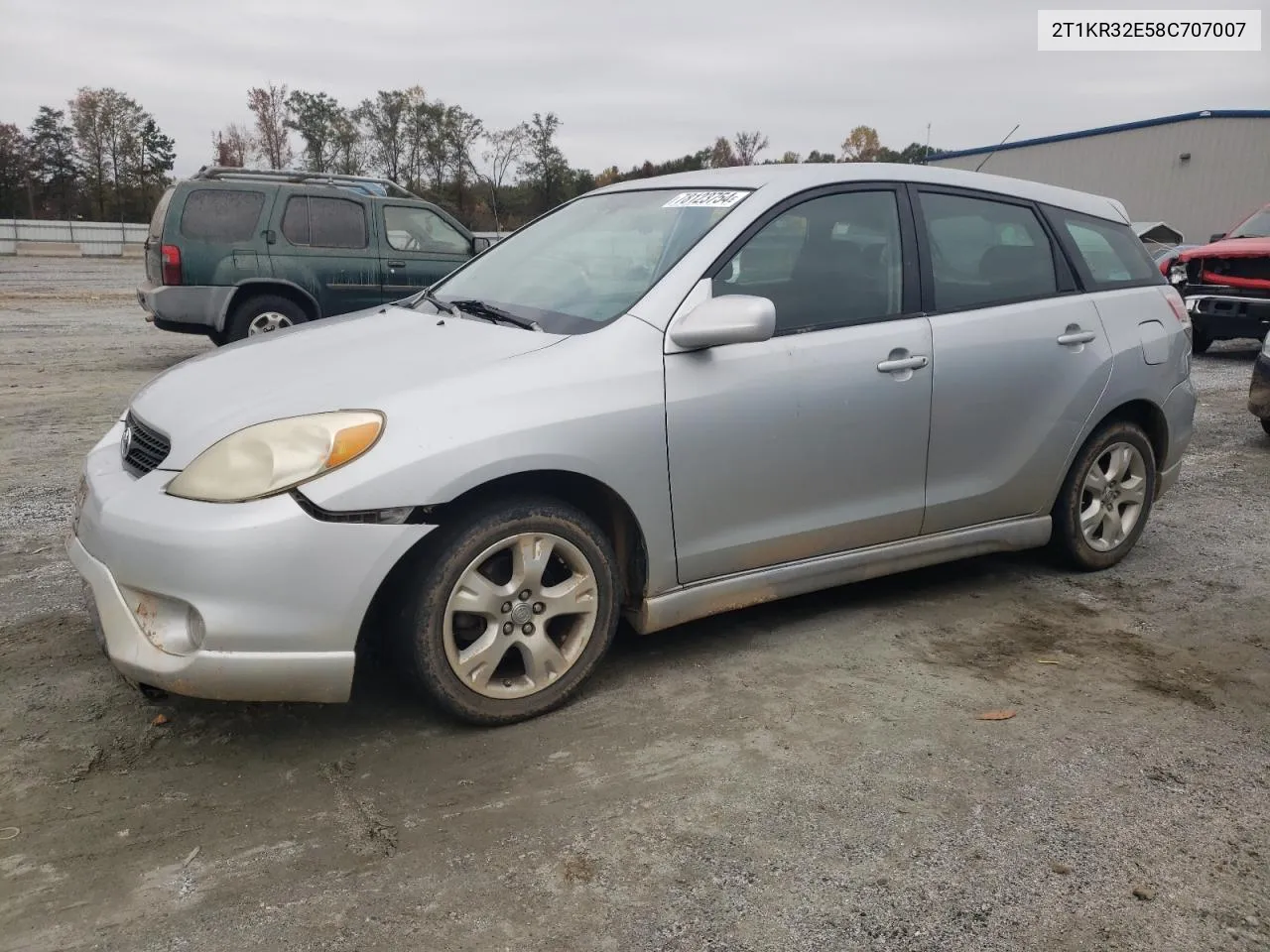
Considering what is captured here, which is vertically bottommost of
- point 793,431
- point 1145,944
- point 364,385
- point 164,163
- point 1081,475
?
point 1145,944

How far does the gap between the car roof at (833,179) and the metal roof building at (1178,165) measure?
30.2 m

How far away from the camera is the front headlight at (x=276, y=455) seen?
2787 millimetres

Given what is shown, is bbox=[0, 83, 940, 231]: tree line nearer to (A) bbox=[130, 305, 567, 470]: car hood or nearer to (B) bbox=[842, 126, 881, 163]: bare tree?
(B) bbox=[842, 126, 881, 163]: bare tree

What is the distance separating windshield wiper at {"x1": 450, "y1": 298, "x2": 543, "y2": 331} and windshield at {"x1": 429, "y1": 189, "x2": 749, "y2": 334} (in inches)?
1.0

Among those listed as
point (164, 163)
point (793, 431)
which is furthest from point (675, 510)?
point (164, 163)

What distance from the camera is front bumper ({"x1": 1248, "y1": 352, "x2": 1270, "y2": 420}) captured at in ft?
23.9

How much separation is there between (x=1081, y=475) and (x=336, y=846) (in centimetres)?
338

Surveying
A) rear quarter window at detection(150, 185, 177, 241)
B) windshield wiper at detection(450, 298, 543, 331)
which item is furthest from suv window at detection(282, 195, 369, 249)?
windshield wiper at detection(450, 298, 543, 331)

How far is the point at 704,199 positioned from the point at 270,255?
7457 mm

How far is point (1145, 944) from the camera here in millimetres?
2256

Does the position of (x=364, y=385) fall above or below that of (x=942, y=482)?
above

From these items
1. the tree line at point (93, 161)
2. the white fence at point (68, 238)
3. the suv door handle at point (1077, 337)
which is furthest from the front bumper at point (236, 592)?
the tree line at point (93, 161)

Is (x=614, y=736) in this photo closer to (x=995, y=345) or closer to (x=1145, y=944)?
(x=1145, y=944)

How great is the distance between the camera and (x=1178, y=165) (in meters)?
35.8
